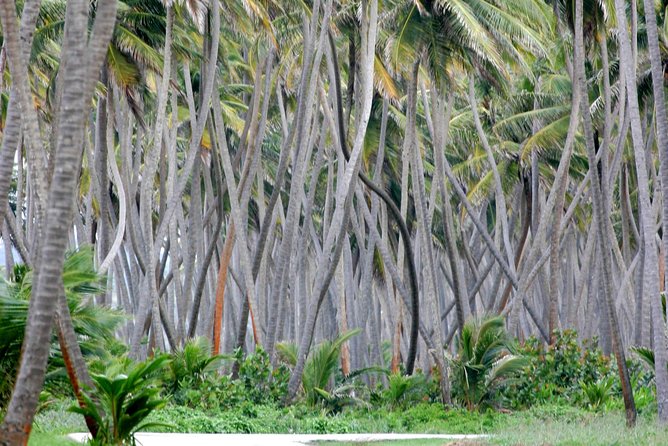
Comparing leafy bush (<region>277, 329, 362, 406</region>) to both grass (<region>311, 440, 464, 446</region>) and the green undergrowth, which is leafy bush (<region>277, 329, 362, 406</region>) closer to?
the green undergrowth

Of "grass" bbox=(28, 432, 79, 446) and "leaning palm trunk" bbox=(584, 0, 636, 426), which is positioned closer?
"grass" bbox=(28, 432, 79, 446)

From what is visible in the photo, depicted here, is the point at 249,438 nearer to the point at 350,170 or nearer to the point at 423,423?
the point at 423,423

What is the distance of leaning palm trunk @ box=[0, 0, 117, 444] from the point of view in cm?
870

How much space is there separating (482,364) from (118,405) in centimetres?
1054

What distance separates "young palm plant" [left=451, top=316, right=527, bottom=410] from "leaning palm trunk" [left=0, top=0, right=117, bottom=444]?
1164cm

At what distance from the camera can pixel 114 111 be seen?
24.0 metres

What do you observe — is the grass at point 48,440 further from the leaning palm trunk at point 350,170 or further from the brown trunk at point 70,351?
the leaning palm trunk at point 350,170

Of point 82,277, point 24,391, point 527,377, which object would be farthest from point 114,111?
point 24,391

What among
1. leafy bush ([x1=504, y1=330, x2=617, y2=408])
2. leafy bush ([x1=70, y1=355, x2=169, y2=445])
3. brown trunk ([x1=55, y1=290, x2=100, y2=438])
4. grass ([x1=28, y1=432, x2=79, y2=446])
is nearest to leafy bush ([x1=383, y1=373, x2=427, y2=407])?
leafy bush ([x1=504, y1=330, x2=617, y2=408])

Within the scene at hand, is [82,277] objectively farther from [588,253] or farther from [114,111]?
[588,253]

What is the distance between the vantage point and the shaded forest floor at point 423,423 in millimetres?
13297

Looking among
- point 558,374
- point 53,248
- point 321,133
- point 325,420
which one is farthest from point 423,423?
point 53,248

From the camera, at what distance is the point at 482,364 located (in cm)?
1941

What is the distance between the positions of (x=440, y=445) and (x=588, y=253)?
59.7 feet
